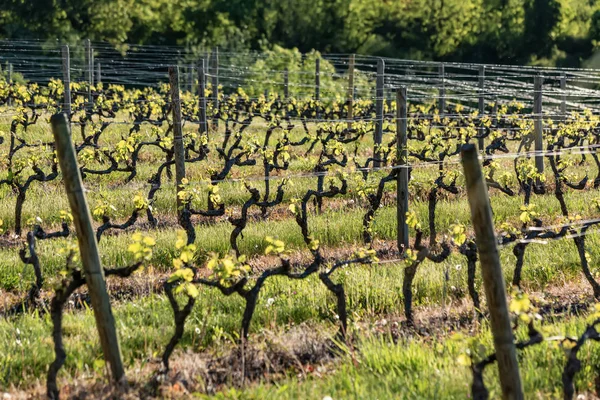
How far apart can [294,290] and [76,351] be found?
2.01 metres

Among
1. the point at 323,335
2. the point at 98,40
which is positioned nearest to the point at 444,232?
the point at 323,335

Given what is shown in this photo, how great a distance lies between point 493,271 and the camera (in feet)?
14.5

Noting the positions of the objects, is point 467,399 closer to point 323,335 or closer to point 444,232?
point 323,335

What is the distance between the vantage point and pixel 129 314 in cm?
653

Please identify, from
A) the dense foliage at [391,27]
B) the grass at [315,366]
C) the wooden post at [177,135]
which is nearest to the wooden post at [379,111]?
the wooden post at [177,135]

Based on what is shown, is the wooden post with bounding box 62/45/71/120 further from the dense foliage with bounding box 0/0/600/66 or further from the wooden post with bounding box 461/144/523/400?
the dense foliage with bounding box 0/0/600/66

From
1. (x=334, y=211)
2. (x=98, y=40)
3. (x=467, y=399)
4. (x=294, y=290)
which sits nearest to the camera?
(x=467, y=399)

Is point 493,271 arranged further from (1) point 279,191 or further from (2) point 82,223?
(1) point 279,191

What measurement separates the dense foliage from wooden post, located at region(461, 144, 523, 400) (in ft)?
117

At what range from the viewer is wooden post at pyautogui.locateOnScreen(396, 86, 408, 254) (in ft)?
28.7

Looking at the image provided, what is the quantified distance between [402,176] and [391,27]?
37197mm

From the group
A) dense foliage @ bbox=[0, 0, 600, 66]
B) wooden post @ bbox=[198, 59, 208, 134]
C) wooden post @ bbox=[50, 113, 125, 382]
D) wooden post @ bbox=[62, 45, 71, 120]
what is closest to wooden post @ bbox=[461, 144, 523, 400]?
wooden post @ bbox=[50, 113, 125, 382]

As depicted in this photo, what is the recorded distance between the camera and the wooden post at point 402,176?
8.73m

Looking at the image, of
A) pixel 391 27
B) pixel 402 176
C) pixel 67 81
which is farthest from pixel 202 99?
pixel 391 27
